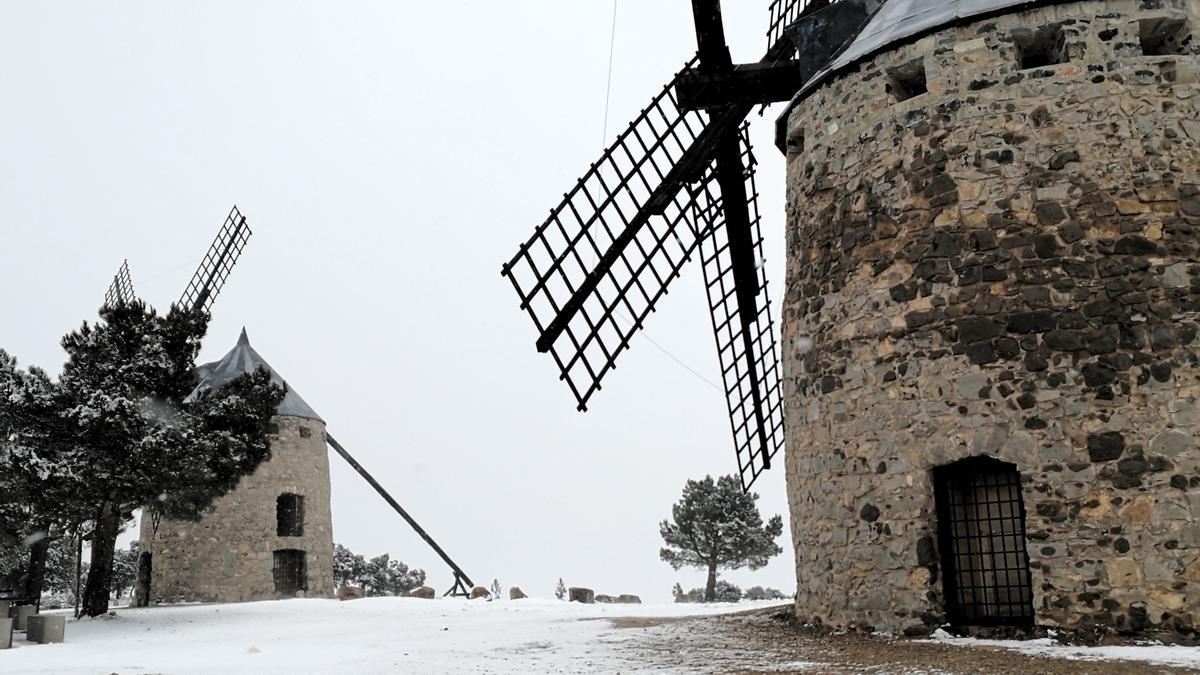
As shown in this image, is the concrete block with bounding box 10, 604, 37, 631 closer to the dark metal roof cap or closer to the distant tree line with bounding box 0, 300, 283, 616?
the distant tree line with bounding box 0, 300, 283, 616

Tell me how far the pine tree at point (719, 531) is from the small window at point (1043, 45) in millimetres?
21560

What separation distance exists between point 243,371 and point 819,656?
63.4 ft

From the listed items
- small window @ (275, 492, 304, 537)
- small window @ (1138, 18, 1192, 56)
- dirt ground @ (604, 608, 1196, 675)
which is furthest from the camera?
small window @ (275, 492, 304, 537)

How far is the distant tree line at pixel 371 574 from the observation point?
1439 inches

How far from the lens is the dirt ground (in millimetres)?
6848

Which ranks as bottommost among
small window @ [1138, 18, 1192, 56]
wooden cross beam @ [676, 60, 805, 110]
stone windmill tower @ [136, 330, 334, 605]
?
stone windmill tower @ [136, 330, 334, 605]

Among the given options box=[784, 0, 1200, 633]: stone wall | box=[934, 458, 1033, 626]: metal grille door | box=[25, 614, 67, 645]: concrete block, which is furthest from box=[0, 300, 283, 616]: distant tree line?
box=[934, 458, 1033, 626]: metal grille door

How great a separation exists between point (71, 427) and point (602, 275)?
9.78 meters

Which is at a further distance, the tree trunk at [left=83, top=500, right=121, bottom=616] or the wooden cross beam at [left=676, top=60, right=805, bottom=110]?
the tree trunk at [left=83, top=500, right=121, bottom=616]

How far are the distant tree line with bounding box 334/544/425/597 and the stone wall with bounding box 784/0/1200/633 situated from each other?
29.4m

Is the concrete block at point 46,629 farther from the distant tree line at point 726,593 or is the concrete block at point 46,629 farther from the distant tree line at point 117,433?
the distant tree line at point 726,593

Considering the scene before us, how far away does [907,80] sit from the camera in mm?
9938

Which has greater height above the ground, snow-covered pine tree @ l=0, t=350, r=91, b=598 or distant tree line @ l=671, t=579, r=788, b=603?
snow-covered pine tree @ l=0, t=350, r=91, b=598

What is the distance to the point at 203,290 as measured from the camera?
1114 inches
